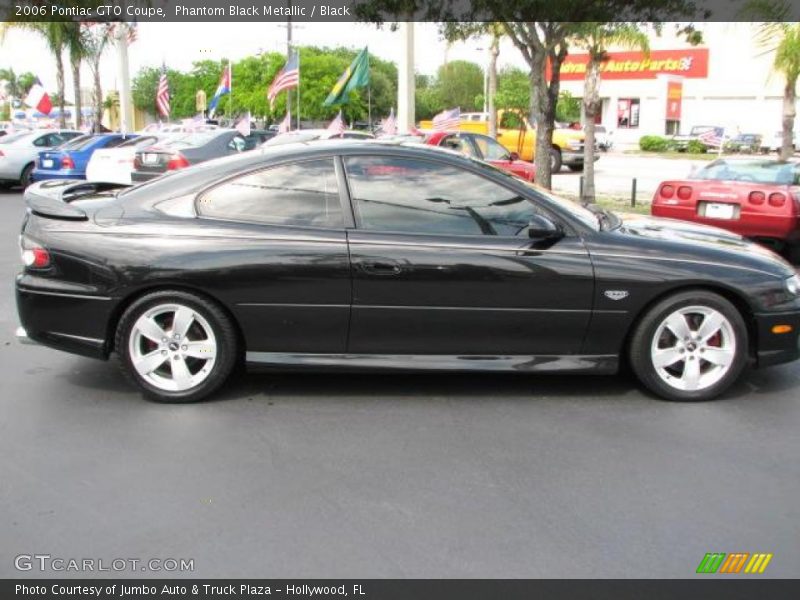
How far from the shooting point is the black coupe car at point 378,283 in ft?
15.0

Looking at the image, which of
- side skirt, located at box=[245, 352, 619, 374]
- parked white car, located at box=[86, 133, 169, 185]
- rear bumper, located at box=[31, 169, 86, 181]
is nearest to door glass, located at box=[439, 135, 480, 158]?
parked white car, located at box=[86, 133, 169, 185]

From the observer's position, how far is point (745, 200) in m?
9.25

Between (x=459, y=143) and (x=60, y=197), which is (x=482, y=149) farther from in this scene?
(x=60, y=197)

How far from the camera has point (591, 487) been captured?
3668mm

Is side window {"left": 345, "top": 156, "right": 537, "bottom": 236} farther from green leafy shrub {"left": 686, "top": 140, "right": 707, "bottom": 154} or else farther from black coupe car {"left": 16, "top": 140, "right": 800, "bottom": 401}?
green leafy shrub {"left": 686, "top": 140, "right": 707, "bottom": 154}

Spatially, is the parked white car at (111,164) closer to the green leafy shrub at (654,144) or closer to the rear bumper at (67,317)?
the rear bumper at (67,317)

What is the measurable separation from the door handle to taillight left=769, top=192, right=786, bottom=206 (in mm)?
6362

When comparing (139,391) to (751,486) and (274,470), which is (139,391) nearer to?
(274,470)

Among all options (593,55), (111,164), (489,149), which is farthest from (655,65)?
(111,164)

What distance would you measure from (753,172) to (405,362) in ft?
23.3

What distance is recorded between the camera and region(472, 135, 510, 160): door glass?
16.3 metres

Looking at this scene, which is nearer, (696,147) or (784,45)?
(784,45)
